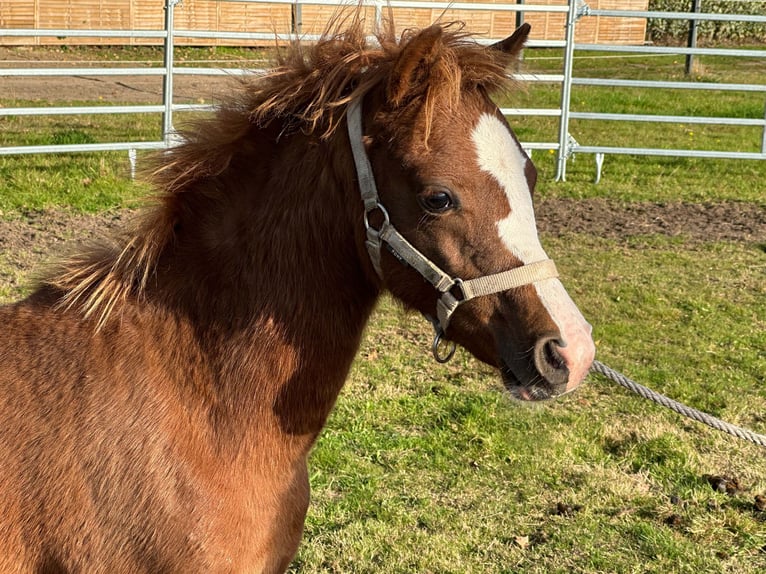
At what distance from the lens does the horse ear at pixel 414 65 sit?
2088 mm

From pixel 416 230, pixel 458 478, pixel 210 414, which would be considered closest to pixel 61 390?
pixel 210 414

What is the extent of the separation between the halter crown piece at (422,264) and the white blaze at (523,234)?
0.11ft

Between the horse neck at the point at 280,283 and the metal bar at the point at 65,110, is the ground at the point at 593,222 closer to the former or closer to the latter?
the metal bar at the point at 65,110

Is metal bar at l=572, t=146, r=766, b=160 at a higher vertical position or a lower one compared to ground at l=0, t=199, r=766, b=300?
higher

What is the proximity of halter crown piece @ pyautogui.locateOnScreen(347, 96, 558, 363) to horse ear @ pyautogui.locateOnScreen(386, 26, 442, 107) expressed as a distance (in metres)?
0.12

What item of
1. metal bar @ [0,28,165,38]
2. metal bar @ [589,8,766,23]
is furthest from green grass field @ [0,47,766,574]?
metal bar @ [589,8,766,23]

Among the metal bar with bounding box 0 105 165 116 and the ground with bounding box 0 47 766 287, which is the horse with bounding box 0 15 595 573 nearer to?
the ground with bounding box 0 47 766 287

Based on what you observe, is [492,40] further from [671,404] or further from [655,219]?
[671,404]

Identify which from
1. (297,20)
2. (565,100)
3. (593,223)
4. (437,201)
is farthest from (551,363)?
(565,100)

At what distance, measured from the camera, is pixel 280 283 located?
2.29m

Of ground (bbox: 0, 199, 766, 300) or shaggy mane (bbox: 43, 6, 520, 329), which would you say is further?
ground (bbox: 0, 199, 766, 300)

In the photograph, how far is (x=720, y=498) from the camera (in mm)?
4090

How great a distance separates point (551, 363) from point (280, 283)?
2.33ft

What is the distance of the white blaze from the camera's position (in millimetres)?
2100
